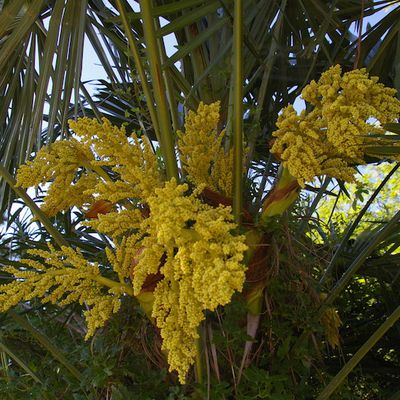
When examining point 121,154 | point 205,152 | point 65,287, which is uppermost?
point 205,152

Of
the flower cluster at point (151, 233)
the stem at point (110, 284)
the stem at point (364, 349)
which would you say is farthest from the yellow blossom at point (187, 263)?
the stem at point (364, 349)

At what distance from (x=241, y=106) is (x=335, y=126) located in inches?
7.9

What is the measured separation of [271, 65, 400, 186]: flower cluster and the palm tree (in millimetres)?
108

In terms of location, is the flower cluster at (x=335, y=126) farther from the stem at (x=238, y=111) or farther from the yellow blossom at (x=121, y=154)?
the yellow blossom at (x=121, y=154)

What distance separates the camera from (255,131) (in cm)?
139

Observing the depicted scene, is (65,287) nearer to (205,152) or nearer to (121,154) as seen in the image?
(121,154)

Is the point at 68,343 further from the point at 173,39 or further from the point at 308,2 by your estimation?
the point at 308,2

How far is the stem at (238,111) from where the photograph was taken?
1.02 m

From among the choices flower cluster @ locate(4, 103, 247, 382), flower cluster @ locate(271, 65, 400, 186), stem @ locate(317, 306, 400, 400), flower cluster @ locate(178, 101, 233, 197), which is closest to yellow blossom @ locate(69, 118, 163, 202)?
flower cluster @ locate(4, 103, 247, 382)

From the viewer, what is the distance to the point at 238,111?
40.0 inches

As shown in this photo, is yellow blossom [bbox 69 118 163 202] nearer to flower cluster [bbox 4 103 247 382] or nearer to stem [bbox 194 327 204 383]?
flower cluster [bbox 4 103 247 382]

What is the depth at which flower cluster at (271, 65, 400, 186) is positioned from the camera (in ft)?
2.93

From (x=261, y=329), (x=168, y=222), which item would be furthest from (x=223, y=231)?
(x=261, y=329)

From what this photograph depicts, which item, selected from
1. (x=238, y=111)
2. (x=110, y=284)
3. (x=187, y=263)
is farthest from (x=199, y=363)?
(x=238, y=111)
